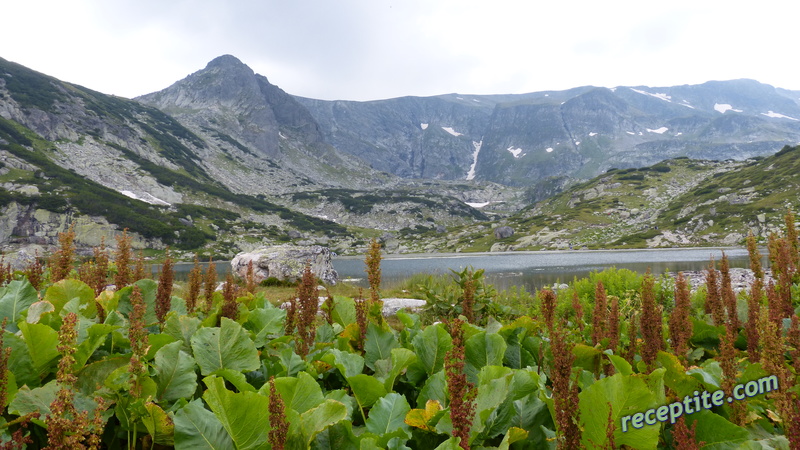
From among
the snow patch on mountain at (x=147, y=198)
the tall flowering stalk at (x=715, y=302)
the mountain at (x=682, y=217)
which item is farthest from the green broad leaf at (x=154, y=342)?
the snow patch on mountain at (x=147, y=198)

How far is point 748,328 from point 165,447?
3.79m

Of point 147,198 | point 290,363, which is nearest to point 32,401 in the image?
point 290,363

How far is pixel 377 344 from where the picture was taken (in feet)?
7.72

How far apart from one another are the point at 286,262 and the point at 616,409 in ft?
100

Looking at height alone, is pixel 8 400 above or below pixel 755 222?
above

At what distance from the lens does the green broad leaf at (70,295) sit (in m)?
2.71

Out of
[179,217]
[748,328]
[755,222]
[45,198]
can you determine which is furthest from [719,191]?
[45,198]

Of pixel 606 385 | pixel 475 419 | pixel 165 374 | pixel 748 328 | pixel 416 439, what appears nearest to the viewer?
pixel 606 385

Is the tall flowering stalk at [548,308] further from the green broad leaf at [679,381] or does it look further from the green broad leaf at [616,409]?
the green broad leaf at [616,409]

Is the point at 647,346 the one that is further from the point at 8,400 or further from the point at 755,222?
the point at 755,222

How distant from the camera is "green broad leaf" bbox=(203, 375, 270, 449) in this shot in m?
1.28

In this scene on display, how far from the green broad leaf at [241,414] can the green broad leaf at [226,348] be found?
1.88 feet

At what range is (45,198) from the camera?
403 ft

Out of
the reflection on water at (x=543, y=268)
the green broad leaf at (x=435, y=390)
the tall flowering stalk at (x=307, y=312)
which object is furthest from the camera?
the reflection on water at (x=543, y=268)
